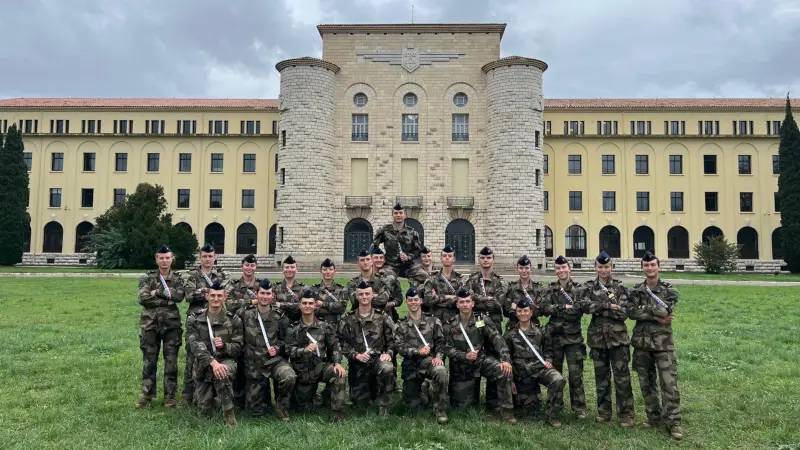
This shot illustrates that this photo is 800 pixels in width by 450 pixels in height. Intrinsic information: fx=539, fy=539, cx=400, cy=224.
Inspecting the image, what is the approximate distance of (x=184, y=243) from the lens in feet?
121

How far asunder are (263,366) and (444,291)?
10.5 feet

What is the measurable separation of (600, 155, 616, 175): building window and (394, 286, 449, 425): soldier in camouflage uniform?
42.5 metres

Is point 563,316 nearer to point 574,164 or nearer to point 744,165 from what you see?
point 574,164

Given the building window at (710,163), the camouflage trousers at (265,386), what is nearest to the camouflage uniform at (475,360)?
the camouflage trousers at (265,386)

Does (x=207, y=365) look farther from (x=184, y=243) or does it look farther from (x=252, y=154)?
(x=252, y=154)

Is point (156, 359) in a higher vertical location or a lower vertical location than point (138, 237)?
lower

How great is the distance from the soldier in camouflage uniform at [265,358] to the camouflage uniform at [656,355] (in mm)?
4831

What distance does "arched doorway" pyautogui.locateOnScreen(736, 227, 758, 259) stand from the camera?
45438 mm

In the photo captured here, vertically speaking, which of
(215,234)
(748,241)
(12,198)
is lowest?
(748,241)

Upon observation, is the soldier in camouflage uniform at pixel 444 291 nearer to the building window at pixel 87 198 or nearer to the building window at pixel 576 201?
the building window at pixel 576 201

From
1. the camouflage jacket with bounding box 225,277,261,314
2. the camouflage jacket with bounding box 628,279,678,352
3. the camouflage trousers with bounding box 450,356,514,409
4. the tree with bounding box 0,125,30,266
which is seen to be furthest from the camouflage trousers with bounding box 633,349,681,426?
the tree with bounding box 0,125,30,266

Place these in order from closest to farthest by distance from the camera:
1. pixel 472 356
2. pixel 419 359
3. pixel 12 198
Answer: pixel 472 356, pixel 419 359, pixel 12 198

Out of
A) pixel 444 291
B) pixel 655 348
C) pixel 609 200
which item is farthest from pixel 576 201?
pixel 655 348

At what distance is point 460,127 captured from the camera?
139 ft
